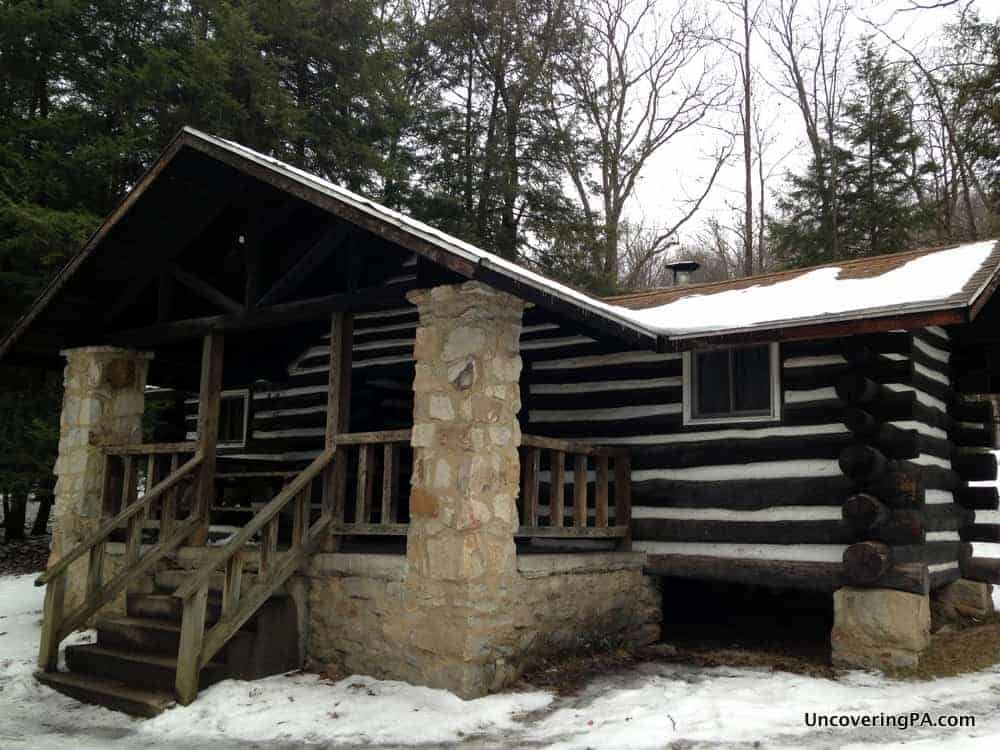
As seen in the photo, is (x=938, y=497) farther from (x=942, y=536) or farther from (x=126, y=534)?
(x=126, y=534)

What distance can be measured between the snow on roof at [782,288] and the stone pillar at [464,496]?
1.82ft

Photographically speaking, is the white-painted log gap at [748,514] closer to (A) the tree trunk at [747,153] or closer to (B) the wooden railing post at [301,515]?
(B) the wooden railing post at [301,515]

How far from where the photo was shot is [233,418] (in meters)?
13.0

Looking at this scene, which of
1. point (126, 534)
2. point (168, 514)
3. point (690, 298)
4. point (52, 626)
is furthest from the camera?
point (690, 298)

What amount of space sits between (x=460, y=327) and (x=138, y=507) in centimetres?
377

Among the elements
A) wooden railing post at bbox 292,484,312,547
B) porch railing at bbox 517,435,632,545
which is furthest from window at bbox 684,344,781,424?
wooden railing post at bbox 292,484,312,547

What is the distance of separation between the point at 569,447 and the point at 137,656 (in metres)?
4.21

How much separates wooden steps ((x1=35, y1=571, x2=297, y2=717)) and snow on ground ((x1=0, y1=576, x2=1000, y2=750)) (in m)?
0.12

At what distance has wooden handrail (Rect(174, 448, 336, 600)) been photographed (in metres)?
6.71

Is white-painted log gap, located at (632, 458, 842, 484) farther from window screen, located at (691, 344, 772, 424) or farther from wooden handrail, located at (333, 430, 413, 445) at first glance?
wooden handrail, located at (333, 430, 413, 445)

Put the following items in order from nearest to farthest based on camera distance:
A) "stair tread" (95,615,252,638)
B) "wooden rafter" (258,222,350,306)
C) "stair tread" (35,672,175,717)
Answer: "stair tread" (35,672,175,717)
"stair tread" (95,615,252,638)
"wooden rafter" (258,222,350,306)

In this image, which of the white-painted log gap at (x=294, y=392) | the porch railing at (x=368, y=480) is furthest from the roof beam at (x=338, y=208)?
the white-painted log gap at (x=294, y=392)

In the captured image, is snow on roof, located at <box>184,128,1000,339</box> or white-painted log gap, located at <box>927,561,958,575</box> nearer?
snow on roof, located at <box>184,128,1000,339</box>

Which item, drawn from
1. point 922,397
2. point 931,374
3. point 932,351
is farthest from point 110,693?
point 932,351
